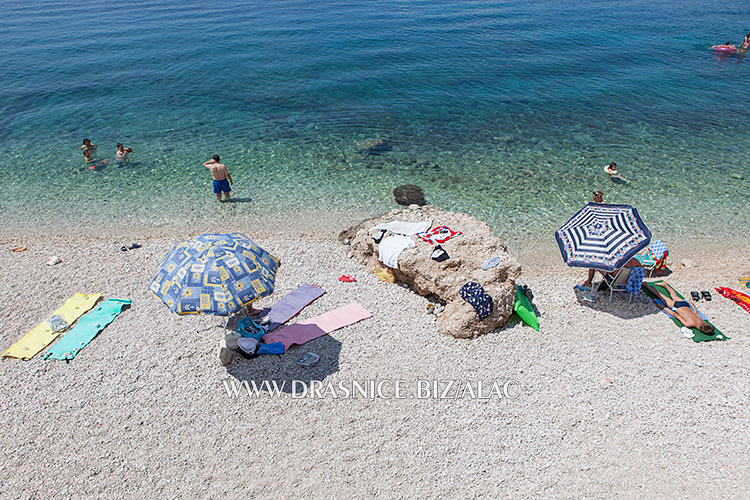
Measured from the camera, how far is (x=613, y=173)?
18.6 metres

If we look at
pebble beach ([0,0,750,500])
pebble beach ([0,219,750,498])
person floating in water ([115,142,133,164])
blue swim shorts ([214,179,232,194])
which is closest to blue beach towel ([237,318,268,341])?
pebble beach ([0,0,750,500])

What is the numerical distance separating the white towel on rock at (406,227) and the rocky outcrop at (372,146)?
30.1 feet

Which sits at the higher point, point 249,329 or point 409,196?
point 249,329

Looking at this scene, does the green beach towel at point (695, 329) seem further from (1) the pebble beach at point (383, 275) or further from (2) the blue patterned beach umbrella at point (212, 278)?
(2) the blue patterned beach umbrella at point (212, 278)

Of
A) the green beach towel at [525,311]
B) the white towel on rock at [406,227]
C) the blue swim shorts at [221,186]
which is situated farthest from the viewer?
the blue swim shorts at [221,186]

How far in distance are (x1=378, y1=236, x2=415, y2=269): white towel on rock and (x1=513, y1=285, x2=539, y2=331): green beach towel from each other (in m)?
3.14

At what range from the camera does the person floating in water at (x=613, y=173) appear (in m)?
18.6

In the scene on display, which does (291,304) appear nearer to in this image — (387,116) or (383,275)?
(383,275)

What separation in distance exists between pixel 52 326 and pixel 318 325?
6.56 m

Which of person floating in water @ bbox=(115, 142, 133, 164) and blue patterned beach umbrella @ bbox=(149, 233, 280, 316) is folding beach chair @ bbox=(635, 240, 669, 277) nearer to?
blue patterned beach umbrella @ bbox=(149, 233, 280, 316)

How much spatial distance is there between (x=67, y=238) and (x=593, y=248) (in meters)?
17.4

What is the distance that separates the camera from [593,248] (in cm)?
1078

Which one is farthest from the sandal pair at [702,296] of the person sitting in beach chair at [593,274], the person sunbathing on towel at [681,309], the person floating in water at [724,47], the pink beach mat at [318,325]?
the person floating in water at [724,47]

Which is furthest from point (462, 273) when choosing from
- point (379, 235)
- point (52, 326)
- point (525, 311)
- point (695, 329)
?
point (52, 326)
